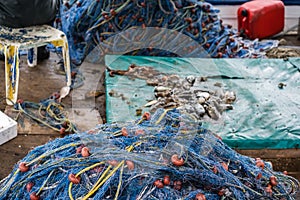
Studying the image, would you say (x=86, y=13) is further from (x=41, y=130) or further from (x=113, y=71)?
(x=41, y=130)

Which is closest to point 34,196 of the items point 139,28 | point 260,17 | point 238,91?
point 238,91

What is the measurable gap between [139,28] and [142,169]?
2.60 m

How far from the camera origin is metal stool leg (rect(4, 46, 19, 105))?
346cm

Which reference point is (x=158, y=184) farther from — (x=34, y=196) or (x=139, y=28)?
(x=139, y=28)

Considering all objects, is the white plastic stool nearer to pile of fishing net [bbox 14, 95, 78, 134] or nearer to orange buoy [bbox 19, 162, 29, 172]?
pile of fishing net [bbox 14, 95, 78, 134]

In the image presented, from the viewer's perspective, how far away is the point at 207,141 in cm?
202

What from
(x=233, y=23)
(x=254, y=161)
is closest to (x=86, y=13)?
(x=233, y=23)

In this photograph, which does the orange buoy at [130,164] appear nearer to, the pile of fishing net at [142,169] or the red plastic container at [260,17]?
the pile of fishing net at [142,169]

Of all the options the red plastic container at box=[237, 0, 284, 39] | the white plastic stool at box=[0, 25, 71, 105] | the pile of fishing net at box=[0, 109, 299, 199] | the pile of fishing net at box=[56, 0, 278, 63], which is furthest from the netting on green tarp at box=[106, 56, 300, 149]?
the red plastic container at box=[237, 0, 284, 39]

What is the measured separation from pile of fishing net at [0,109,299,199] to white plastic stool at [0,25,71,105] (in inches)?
61.3

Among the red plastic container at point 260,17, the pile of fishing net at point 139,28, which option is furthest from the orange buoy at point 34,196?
the red plastic container at point 260,17

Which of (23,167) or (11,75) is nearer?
(23,167)

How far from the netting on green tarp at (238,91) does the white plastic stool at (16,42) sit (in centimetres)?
52

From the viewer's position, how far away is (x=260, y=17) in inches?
204
